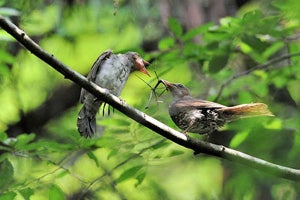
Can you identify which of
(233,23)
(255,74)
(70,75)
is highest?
(70,75)

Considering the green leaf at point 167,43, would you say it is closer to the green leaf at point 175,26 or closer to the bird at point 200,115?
the green leaf at point 175,26

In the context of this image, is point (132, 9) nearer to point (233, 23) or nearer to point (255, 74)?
point (255, 74)

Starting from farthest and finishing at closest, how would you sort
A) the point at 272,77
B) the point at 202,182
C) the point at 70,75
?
1. the point at 202,182
2. the point at 272,77
3. the point at 70,75

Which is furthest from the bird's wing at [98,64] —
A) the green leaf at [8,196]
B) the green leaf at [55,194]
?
the green leaf at [8,196]

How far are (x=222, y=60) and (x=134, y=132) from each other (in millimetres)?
926

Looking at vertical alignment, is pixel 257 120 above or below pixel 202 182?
above

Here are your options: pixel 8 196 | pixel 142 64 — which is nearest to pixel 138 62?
pixel 142 64

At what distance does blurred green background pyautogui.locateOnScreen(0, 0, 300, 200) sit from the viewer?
4039mm

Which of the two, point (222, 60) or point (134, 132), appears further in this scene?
point (222, 60)

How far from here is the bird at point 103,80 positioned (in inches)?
145

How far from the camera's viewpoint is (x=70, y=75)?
266cm

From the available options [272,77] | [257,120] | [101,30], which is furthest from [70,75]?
[101,30]

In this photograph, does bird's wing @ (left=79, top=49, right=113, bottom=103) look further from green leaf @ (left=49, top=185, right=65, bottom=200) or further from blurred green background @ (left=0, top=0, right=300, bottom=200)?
green leaf @ (left=49, top=185, right=65, bottom=200)

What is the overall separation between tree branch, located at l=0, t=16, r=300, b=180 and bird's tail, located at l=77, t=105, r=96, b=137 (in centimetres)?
88
